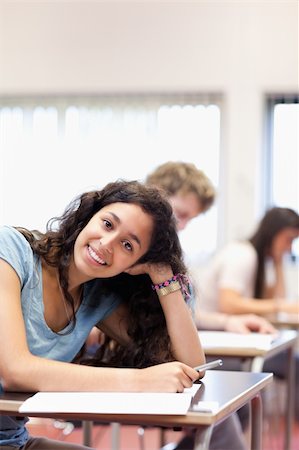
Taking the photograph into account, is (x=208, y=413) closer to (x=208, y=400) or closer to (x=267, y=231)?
(x=208, y=400)

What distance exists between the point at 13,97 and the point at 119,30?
0.91 metres

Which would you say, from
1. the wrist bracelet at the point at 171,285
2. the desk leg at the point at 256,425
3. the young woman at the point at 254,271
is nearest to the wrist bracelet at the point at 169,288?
the wrist bracelet at the point at 171,285

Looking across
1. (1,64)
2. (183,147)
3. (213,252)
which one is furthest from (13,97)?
(213,252)

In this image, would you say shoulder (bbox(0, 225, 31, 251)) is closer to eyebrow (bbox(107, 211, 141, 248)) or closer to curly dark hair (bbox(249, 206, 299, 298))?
eyebrow (bbox(107, 211, 141, 248))

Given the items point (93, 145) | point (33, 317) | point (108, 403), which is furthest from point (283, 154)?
point (108, 403)

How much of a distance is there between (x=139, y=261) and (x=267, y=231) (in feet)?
6.89

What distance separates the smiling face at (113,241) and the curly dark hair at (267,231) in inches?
79.3

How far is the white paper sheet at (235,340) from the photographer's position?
7.79 ft

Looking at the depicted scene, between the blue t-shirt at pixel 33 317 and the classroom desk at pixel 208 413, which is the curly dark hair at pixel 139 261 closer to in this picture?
the blue t-shirt at pixel 33 317

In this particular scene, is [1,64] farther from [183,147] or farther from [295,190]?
[295,190]

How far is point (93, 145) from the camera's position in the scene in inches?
232

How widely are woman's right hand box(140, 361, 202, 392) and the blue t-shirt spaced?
0.86ft

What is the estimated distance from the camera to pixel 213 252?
567 cm

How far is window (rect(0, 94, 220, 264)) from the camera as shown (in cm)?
573
